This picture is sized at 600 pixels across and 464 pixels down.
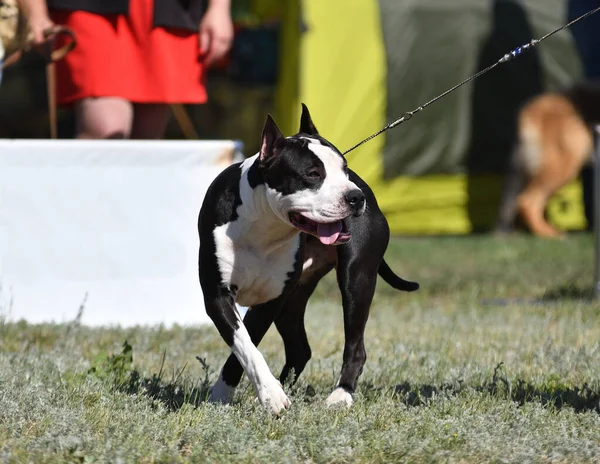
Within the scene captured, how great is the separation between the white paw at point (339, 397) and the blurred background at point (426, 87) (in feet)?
19.3

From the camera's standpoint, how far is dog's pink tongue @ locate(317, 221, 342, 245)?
11.1ft

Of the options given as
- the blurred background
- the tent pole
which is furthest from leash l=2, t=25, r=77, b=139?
the blurred background

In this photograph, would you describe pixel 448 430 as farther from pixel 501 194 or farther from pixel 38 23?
pixel 501 194

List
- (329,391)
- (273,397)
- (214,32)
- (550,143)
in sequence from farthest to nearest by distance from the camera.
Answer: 1. (550,143)
2. (214,32)
3. (329,391)
4. (273,397)

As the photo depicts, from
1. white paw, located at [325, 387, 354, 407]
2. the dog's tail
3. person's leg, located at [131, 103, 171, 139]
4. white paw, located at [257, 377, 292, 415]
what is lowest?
white paw, located at [325, 387, 354, 407]

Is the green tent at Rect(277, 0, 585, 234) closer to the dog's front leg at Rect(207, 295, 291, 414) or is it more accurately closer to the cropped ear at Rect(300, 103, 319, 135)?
the cropped ear at Rect(300, 103, 319, 135)

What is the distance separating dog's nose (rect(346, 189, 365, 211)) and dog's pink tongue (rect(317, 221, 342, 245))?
4.0 inches

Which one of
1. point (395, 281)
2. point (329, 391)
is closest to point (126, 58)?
point (395, 281)

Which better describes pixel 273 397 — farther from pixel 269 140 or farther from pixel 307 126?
pixel 307 126

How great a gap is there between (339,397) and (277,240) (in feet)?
1.84

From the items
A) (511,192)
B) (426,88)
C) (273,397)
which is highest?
(426,88)

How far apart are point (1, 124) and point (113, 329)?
800cm

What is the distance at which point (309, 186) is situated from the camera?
337cm

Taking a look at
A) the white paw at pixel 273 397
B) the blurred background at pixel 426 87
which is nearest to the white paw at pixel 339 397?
the white paw at pixel 273 397
